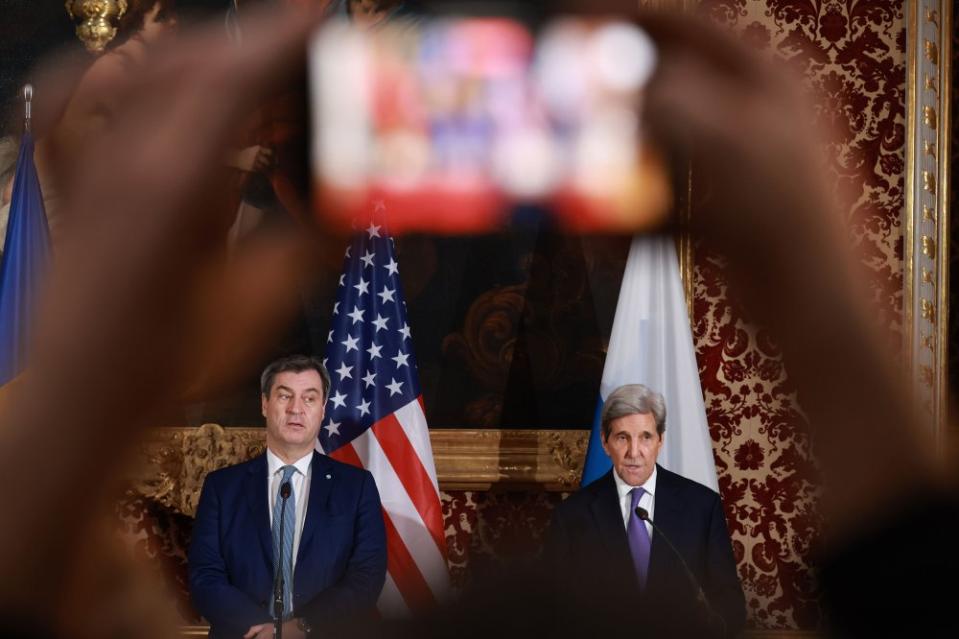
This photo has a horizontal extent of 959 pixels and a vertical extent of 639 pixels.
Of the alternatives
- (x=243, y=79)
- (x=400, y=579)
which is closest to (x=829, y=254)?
(x=243, y=79)

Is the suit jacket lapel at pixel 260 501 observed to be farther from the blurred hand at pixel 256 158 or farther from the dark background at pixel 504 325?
the blurred hand at pixel 256 158

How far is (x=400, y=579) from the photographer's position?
2660 millimetres

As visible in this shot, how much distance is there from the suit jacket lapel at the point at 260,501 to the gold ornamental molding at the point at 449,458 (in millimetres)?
754

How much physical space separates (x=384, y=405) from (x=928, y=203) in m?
1.70

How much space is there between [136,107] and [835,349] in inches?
22.7

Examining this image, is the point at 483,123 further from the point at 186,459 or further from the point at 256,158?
the point at 186,459

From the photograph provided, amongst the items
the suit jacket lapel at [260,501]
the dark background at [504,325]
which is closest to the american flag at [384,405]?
the dark background at [504,325]

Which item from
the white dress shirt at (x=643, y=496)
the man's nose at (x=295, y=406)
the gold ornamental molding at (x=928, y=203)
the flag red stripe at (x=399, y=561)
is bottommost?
the flag red stripe at (x=399, y=561)

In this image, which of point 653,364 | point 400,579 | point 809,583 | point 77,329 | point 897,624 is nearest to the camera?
point 897,624

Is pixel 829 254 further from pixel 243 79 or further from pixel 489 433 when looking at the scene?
pixel 489 433

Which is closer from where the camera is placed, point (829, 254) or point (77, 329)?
point (77, 329)

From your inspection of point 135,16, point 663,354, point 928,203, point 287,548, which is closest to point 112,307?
point 287,548

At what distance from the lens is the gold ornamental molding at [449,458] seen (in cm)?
292

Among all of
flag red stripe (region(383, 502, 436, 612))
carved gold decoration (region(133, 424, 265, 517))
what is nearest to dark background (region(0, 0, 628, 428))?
carved gold decoration (region(133, 424, 265, 517))
